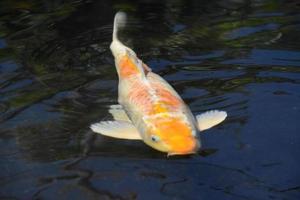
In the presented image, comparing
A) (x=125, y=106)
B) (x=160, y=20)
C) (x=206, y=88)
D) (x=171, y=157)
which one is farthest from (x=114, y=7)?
(x=171, y=157)

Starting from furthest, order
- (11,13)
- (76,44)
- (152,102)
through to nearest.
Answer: (11,13)
(76,44)
(152,102)

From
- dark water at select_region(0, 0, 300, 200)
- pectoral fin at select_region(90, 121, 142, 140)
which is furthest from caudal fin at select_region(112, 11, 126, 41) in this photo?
pectoral fin at select_region(90, 121, 142, 140)

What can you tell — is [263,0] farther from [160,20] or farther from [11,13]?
[11,13]

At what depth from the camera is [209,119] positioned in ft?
17.1

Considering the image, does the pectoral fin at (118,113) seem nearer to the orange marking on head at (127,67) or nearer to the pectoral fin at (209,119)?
the orange marking on head at (127,67)

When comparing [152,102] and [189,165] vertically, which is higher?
[152,102]

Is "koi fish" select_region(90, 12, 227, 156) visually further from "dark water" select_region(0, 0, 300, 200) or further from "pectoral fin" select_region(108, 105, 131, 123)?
"dark water" select_region(0, 0, 300, 200)

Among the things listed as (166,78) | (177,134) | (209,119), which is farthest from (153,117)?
(166,78)

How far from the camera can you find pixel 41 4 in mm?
9703

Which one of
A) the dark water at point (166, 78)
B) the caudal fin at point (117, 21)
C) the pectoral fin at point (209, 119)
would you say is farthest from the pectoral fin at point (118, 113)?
the caudal fin at point (117, 21)

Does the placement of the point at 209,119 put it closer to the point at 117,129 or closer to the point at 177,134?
the point at 177,134

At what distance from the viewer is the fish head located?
460cm

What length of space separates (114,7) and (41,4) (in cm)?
122

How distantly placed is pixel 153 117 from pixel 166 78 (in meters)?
1.77
